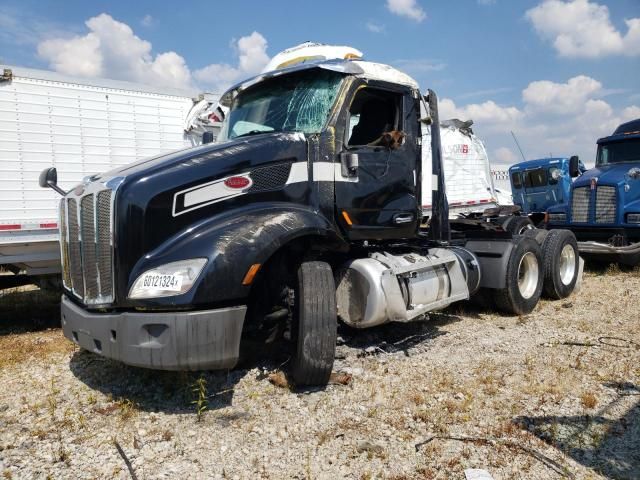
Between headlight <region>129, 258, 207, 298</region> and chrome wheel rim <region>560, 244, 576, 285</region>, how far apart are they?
6.50m

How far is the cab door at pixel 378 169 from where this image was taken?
4902 mm

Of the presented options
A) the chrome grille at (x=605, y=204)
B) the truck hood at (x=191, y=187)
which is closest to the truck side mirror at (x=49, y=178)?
the truck hood at (x=191, y=187)

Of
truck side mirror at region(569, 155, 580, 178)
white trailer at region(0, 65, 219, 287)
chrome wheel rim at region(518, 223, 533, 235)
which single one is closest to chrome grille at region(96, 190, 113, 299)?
white trailer at region(0, 65, 219, 287)

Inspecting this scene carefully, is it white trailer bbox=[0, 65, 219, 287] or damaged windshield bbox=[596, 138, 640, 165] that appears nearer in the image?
white trailer bbox=[0, 65, 219, 287]

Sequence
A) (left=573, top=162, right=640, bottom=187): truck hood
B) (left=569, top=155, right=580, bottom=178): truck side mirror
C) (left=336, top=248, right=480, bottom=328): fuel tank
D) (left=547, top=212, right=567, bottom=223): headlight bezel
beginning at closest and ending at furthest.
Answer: (left=336, top=248, right=480, bottom=328): fuel tank < (left=573, top=162, right=640, bottom=187): truck hood < (left=547, top=212, right=567, bottom=223): headlight bezel < (left=569, top=155, right=580, bottom=178): truck side mirror

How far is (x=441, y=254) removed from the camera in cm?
Result: 588

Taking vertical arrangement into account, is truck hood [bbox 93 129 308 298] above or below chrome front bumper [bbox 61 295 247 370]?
above

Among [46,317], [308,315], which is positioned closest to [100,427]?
[308,315]

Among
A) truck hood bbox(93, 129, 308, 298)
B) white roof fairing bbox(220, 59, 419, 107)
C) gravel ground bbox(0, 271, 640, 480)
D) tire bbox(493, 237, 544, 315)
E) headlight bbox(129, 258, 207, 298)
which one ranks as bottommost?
gravel ground bbox(0, 271, 640, 480)

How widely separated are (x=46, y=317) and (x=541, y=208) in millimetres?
12792

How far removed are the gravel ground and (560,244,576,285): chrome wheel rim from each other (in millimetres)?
2531

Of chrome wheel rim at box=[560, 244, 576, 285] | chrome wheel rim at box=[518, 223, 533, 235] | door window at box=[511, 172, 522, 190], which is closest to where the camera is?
chrome wheel rim at box=[560, 244, 576, 285]

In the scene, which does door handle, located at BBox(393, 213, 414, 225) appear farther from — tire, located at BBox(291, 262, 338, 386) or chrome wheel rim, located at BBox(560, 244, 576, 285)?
chrome wheel rim, located at BBox(560, 244, 576, 285)

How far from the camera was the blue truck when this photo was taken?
10.1 m
